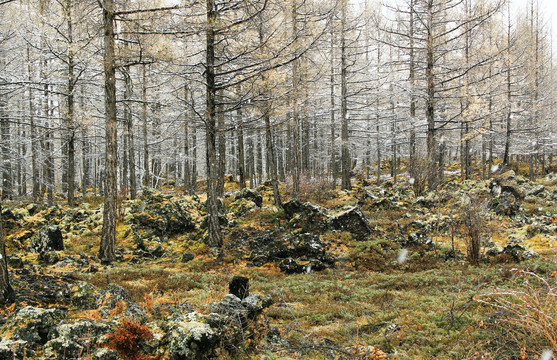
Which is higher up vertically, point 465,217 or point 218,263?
point 465,217

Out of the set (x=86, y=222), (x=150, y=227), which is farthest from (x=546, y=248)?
(x=86, y=222)

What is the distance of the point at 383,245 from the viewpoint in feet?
28.6

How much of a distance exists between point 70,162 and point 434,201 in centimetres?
1644

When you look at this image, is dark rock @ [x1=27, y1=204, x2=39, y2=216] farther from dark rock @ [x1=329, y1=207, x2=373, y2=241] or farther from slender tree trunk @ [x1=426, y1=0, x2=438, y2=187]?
slender tree trunk @ [x1=426, y1=0, x2=438, y2=187]

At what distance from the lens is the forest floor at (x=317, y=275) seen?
301 cm

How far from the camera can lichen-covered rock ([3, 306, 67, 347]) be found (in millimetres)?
2748

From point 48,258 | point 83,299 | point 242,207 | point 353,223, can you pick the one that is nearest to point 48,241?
point 48,258

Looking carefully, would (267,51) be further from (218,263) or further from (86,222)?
(86,222)

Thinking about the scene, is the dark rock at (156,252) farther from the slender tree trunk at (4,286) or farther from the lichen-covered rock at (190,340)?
the lichen-covered rock at (190,340)

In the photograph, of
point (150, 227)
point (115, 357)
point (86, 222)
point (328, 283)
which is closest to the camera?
point (115, 357)

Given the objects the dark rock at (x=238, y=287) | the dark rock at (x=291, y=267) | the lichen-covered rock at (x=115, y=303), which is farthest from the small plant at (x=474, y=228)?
the lichen-covered rock at (x=115, y=303)

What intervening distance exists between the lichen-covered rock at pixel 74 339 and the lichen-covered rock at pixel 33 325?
111 millimetres

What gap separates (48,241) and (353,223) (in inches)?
365

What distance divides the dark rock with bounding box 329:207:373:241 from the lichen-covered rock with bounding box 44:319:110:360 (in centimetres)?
779
